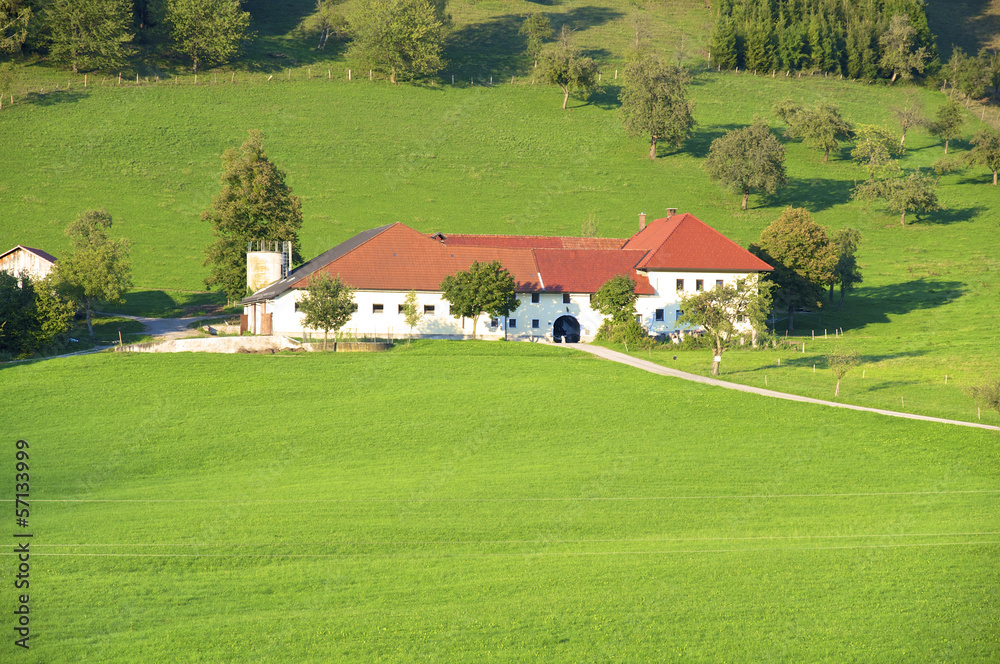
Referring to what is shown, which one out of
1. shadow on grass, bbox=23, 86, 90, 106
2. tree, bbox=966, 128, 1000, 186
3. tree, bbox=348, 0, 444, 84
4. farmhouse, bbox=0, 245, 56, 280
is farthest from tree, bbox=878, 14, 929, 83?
farmhouse, bbox=0, 245, 56, 280

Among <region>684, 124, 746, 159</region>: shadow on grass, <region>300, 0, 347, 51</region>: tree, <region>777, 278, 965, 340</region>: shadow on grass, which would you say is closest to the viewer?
<region>777, 278, 965, 340</region>: shadow on grass

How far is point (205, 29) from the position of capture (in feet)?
392

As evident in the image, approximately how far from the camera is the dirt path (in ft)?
129

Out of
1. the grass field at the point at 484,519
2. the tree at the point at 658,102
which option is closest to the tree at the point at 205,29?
the tree at the point at 658,102

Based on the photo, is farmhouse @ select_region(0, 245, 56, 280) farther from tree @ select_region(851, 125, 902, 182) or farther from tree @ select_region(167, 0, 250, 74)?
Answer: tree @ select_region(851, 125, 902, 182)

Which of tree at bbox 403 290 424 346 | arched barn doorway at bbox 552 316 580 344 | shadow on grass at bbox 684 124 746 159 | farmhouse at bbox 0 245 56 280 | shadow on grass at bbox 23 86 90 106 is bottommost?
arched barn doorway at bbox 552 316 580 344

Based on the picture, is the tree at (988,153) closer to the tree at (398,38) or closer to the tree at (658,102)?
the tree at (658,102)

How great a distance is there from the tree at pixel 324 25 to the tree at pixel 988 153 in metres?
88.4

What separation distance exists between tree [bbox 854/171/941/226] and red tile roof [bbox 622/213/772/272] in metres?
37.4

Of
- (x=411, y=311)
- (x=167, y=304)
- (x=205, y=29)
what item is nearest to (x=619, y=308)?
(x=411, y=311)

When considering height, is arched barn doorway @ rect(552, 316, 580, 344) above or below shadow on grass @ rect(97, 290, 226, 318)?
below

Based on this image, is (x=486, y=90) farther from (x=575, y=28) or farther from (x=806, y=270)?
(x=806, y=270)

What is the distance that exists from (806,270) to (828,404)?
28414 millimetres

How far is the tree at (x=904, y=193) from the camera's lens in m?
93.9
